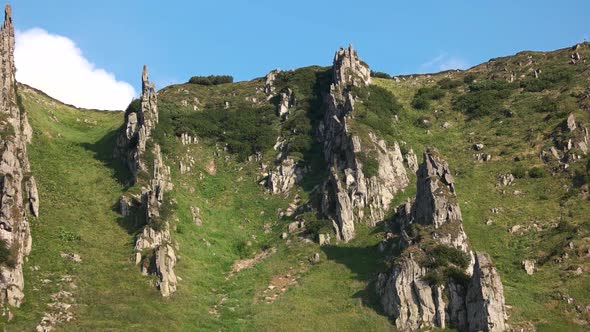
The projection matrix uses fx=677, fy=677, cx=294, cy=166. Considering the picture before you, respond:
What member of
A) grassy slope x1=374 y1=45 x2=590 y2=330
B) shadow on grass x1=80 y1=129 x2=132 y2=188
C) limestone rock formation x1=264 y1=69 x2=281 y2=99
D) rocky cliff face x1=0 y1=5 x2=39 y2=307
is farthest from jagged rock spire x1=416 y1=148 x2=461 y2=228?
limestone rock formation x1=264 y1=69 x2=281 y2=99

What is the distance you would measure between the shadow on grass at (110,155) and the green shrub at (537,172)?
50.3 m

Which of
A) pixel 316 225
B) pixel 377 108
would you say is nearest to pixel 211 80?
pixel 377 108

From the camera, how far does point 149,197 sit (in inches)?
2995

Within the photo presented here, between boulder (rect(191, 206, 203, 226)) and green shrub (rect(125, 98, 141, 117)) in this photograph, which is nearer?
boulder (rect(191, 206, 203, 226))

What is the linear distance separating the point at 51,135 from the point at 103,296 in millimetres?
44857

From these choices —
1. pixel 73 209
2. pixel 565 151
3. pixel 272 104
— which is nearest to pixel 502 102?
pixel 565 151

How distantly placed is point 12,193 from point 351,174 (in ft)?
128

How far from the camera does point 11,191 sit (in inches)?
2511

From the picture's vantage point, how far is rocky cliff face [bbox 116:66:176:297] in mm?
67125

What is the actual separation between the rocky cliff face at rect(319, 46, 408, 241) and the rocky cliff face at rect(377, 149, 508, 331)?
33.8 feet

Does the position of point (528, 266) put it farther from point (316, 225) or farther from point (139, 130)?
point (139, 130)

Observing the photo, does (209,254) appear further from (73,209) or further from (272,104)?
(272,104)

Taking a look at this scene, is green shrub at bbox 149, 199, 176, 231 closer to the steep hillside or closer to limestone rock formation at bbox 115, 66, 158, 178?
the steep hillside

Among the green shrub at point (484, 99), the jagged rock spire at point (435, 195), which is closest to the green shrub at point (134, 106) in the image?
the jagged rock spire at point (435, 195)
